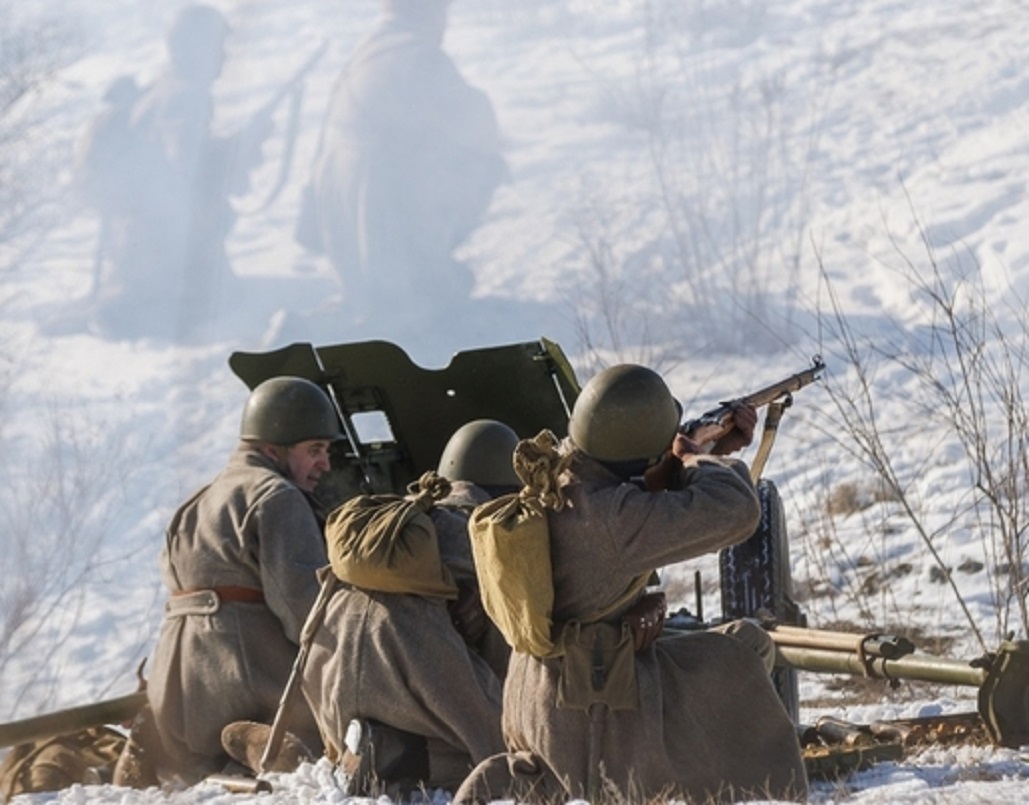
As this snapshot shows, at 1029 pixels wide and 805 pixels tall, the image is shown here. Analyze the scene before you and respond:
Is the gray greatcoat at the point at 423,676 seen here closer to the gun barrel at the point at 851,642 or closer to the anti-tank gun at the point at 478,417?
the gun barrel at the point at 851,642

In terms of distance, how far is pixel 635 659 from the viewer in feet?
19.4

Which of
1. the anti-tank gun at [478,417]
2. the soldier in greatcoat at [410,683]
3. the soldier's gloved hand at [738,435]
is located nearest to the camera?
the soldier's gloved hand at [738,435]

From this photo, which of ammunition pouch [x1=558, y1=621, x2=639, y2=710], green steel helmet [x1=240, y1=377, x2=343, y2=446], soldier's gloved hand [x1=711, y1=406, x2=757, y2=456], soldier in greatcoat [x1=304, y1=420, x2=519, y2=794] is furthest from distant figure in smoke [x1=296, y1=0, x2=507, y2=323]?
ammunition pouch [x1=558, y1=621, x2=639, y2=710]

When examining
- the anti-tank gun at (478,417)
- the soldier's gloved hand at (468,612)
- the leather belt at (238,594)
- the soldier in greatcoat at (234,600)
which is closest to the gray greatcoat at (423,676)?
the soldier's gloved hand at (468,612)

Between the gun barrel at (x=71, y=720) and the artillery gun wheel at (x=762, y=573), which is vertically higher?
the artillery gun wheel at (x=762, y=573)

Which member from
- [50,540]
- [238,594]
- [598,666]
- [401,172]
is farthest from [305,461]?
[401,172]

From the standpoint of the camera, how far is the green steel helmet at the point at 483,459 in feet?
24.9

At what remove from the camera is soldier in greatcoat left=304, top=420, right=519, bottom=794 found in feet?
22.5

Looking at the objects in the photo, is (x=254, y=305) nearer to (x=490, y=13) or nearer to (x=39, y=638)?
(x=39, y=638)

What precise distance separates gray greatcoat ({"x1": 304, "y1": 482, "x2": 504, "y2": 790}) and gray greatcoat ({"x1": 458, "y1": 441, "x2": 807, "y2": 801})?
2.65 ft

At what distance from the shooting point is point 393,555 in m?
6.79

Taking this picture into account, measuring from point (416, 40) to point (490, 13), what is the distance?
23.7 feet

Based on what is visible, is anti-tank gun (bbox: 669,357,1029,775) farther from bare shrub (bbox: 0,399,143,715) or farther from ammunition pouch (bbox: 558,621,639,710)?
bare shrub (bbox: 0,399,143,715)

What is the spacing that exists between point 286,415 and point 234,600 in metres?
0.72
